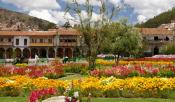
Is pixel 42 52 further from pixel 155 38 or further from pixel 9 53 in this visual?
pixel 155 38

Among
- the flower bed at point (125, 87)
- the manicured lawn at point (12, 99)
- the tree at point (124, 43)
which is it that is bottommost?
the manicured lawn at point (12, 99)

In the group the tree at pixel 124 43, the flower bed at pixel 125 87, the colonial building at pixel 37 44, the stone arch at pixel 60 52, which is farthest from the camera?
the stone arch at pixel 60 52

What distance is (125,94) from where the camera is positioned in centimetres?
1656

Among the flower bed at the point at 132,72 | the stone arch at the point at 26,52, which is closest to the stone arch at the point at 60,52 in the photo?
the stone arch at the point at 26,52

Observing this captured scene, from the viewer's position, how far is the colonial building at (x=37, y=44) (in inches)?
3796

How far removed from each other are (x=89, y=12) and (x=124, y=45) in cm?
2812

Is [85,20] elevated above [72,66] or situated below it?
above

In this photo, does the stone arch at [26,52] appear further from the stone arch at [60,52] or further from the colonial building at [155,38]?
the colonial building at [155,38]

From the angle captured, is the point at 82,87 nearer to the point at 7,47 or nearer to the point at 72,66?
the point at 72,66

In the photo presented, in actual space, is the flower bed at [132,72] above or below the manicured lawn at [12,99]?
above

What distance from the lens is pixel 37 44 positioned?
98.2m

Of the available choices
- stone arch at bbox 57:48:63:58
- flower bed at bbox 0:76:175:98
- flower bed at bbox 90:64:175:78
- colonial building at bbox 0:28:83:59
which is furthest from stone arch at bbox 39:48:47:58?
flower bed at bbox 0:76:175:98

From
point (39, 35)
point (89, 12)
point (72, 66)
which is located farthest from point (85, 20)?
point (39, 35)

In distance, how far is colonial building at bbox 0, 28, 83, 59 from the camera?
96.4 m
